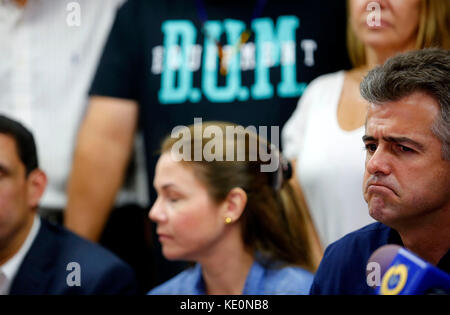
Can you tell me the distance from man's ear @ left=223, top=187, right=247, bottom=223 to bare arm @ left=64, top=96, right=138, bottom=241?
0.39 meters

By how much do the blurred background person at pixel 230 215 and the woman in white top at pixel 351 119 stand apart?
0.07 meters

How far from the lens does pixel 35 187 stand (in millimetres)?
1630

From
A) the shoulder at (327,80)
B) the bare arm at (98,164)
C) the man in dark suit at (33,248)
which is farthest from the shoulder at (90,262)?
the shoulder at (327,80)

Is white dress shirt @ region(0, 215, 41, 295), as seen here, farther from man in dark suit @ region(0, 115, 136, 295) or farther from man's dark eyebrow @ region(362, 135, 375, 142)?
man's dark eyebrow @ region(362, 135, 375, 142)

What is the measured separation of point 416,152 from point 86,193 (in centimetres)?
93

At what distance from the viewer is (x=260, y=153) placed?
146 centimetres

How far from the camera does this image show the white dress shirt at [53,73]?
1.77 meters

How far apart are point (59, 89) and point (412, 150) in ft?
3.44

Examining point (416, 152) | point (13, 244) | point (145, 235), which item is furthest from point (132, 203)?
point (416, 152)

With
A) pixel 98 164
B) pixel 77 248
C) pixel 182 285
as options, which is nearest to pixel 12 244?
pixel 77 248
